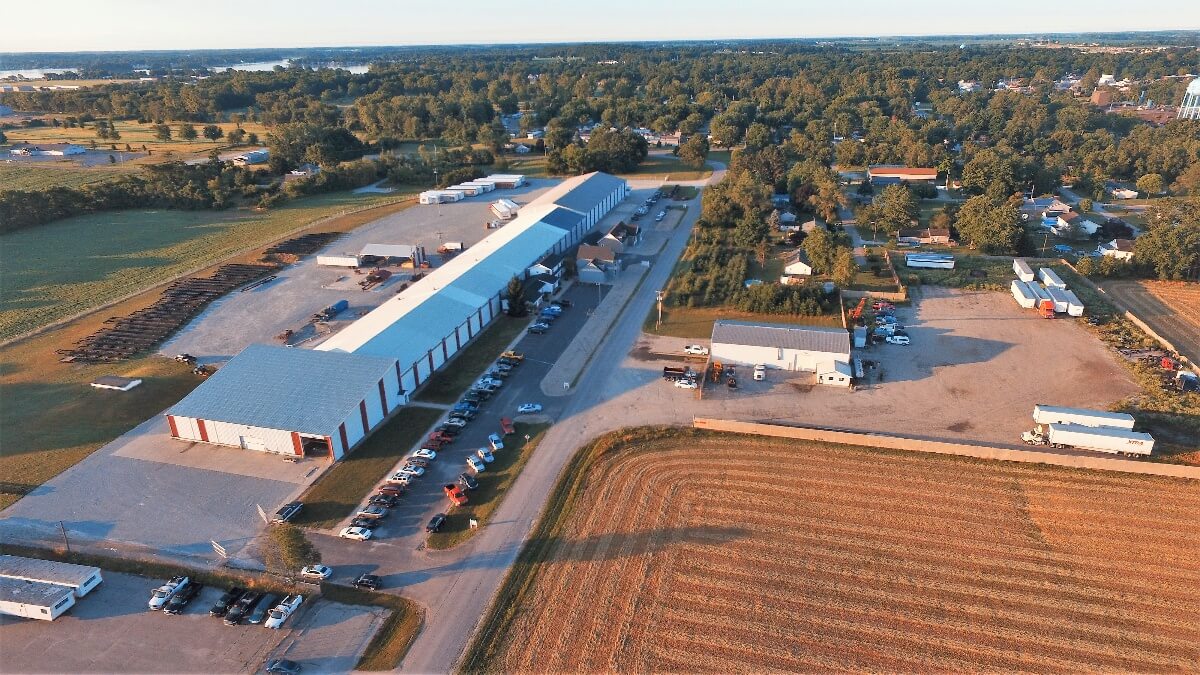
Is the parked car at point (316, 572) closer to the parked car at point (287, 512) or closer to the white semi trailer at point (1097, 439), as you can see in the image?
the parked car at point (287, 512)

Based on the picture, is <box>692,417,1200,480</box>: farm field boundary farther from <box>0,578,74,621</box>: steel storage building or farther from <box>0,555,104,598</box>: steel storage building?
<box>0,578,74,621</box>: steel storage building

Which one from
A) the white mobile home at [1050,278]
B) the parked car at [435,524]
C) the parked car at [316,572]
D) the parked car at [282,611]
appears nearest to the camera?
the parked car at [282,611]

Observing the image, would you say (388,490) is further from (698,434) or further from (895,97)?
(895,97)

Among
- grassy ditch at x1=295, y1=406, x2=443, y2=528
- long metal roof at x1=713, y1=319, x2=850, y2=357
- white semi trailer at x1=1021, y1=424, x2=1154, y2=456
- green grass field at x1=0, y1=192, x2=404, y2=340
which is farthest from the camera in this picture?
green grass field at x1=0, y1=192, x2=404, y2=340

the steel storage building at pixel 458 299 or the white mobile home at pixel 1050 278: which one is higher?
the steel storage building at pixel 458 299

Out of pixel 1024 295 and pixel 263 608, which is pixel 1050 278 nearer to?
pixel 1024 295

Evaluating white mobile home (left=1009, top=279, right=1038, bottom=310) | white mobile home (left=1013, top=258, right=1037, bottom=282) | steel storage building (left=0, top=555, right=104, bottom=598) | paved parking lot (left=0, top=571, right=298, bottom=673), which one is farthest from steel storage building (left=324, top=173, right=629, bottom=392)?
white mobile home (left=1013, top=258, right=1037, bottom=282)

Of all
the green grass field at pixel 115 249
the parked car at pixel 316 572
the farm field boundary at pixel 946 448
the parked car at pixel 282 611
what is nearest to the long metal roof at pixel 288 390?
the parked car at pixel 316 572

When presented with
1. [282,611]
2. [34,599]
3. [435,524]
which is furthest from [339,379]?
[34,599]
